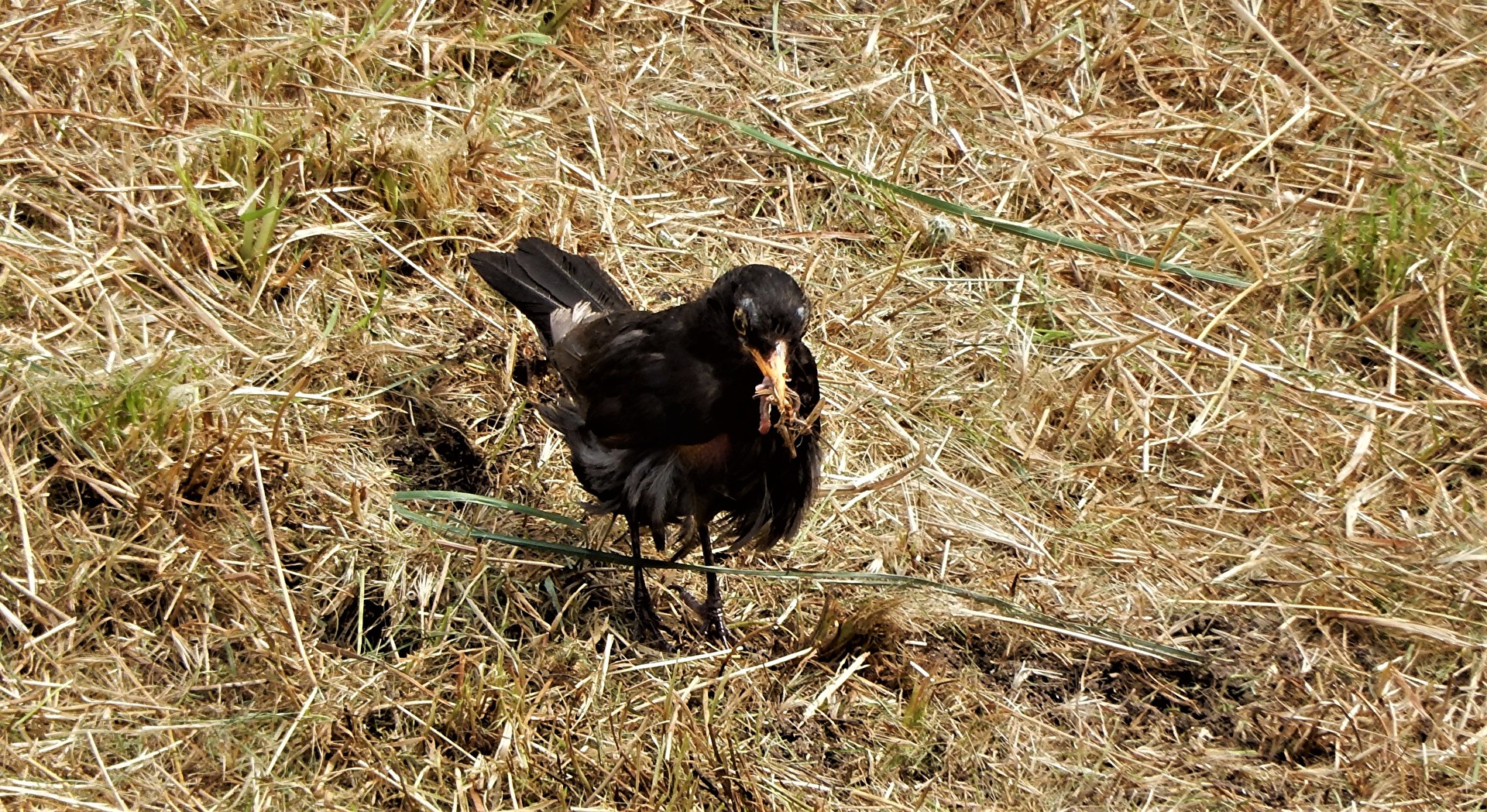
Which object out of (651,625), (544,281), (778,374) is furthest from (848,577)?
(544,281)

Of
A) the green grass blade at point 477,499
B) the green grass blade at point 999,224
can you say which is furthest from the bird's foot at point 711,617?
the green grass blade at point 999,224

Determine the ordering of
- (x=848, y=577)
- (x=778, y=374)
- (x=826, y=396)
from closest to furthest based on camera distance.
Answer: (x=778, y=374) < (x=848, y=577) < (x=826, y=396)

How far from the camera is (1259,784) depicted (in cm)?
372

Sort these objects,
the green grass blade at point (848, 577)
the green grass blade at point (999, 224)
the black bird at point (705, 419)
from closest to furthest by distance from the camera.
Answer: the black bird at point (705, 419)
the green grass blade at point (848, 577)
the green grass blade at point (999, 224)

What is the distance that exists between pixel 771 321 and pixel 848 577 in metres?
0.82

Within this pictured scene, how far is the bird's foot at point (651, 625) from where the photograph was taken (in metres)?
4.01

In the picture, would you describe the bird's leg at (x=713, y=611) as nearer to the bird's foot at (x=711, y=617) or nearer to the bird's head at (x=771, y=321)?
the bird's foot at (x=711, y=617)

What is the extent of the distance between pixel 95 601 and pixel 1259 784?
9.64ft

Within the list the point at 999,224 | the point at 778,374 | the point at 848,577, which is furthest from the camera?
the point at 999,224

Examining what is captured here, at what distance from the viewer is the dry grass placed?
11.8ft

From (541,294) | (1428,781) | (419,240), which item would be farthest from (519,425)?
(1428,781)

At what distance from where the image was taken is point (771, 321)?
11.7 feet

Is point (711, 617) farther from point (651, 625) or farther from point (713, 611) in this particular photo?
point (651, 625)

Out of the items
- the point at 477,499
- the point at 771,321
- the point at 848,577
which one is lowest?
the point at 848,577
